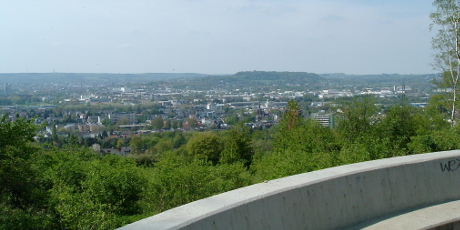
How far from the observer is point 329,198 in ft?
19.6

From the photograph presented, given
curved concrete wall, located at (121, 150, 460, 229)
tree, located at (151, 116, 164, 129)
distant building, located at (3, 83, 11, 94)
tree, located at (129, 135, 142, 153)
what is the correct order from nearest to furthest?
curved concrete wall, located at (121, 150, 460, 229)
tree, located at (129, 135, 142, 153)
distant building, located at (3, 83, 11, 94)
tree, located at (151, 116, 164, 129)

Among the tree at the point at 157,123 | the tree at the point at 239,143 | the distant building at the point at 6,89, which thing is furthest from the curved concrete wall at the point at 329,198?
the distant building at the point at 6,89

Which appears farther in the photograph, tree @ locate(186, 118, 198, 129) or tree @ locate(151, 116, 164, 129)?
tree @ locate(151, 116, 164, 129)

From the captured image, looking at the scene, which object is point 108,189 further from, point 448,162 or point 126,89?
point 126,89

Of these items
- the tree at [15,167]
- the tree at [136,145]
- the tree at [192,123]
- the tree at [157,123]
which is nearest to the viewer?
the tree at [15,167]

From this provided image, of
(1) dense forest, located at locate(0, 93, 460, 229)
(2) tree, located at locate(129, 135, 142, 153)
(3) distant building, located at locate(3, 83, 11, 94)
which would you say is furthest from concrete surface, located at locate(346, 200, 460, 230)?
(3) distant building, located at locate(3, 83, 11, 94)

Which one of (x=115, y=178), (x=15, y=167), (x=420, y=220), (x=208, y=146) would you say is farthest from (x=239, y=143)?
(x=420, y=220)

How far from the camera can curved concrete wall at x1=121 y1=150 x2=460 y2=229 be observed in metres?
4.76

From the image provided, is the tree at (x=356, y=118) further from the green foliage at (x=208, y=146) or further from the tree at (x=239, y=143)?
the green foliage at (x=208, y=146)

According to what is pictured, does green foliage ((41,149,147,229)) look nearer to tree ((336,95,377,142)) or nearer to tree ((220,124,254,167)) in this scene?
tree ((336,95,377,142))

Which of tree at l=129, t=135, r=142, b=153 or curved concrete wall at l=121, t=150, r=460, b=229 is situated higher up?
curved concrete wall at l=121, t=150, r=460, b=229

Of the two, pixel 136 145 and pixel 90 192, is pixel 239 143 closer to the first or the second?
pixel 90 192

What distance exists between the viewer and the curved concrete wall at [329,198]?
15.6 feet

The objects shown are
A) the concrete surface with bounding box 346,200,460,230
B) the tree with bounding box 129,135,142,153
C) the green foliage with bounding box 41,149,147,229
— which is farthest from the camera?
the tree with bounding box 129,135,142,153
